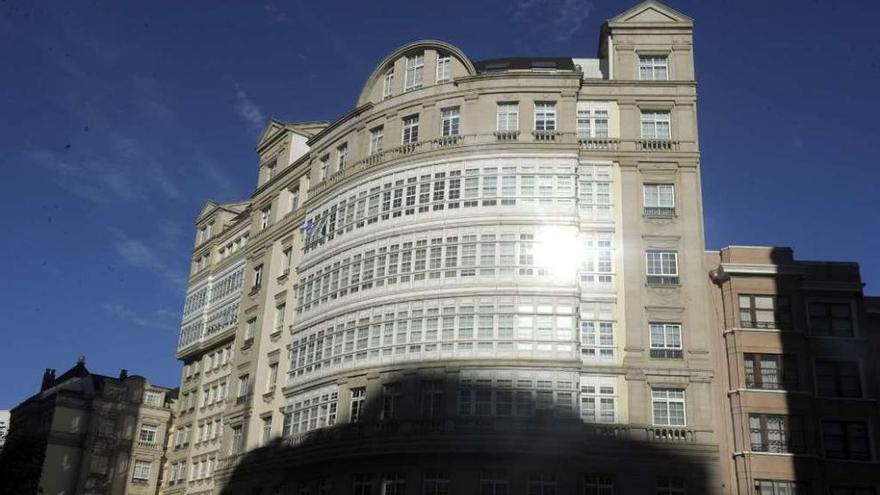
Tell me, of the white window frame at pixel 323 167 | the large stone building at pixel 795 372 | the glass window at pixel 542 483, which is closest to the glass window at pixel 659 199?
the large stone building at pixel 795 372

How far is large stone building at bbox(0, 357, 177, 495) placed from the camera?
237ft

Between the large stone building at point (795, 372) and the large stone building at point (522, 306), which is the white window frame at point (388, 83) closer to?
the large stone building at point (522, 306)

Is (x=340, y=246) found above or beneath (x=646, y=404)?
above

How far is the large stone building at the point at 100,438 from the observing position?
237 feet


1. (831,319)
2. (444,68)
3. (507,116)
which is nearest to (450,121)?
(507,116)

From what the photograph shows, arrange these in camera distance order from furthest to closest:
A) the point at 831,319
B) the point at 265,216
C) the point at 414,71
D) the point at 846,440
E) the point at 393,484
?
the point at 265,216 → the point at 414,71 → the point at 831,319 → the point at 393,484 → the point at 846,440

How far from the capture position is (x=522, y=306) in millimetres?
42906

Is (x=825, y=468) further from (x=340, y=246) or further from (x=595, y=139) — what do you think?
(x=340, y=246)

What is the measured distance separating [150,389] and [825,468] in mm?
57334

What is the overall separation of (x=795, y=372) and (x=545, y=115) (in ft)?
59.8

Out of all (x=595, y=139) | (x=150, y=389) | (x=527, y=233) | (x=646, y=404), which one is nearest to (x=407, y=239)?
(x=527, y=233)

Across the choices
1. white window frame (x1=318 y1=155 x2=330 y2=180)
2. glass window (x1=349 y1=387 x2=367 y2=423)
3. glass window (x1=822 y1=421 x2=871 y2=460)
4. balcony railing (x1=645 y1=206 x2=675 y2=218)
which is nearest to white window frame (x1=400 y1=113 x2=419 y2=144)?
white window frame (x1=318 y1=155 x2=330 y2=180)

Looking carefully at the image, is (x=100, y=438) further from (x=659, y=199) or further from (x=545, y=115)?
(x=659, y=199)

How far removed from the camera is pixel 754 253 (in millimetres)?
44469
